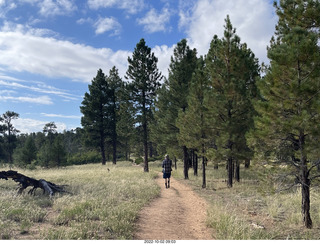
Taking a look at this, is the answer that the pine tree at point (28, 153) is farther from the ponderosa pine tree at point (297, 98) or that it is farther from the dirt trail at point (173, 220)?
the ponderosa pine tree at point (297, 98)

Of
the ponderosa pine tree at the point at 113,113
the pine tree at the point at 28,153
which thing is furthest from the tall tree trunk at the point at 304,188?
the pine tree at the point at 28,153

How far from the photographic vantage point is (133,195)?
10375mm

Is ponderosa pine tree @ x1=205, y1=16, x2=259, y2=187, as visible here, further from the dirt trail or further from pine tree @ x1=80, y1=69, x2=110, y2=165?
pine tree @ x1=80, y1=69, x2=110, y2=165

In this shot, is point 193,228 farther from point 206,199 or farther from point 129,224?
point 206,199

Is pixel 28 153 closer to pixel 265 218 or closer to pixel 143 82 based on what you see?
pixel 143 82

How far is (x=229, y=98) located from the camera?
13.9 m

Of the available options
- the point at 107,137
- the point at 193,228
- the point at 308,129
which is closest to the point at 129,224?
the point at 193,228

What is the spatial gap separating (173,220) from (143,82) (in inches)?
711

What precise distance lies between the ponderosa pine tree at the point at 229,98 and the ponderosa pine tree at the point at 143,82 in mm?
10231

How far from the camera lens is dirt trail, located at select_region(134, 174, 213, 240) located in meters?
5.82

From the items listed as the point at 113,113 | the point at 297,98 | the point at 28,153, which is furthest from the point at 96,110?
the point at 297,98

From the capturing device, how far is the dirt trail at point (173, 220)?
229 inches

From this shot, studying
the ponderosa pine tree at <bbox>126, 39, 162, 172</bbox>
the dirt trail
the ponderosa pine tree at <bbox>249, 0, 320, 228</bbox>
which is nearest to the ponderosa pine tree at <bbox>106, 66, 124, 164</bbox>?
the ponderosa pine tree at <bbox>126, 39, 162, 172</bbox>

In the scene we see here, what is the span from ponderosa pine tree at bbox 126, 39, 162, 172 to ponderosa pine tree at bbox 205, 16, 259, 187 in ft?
33.6
